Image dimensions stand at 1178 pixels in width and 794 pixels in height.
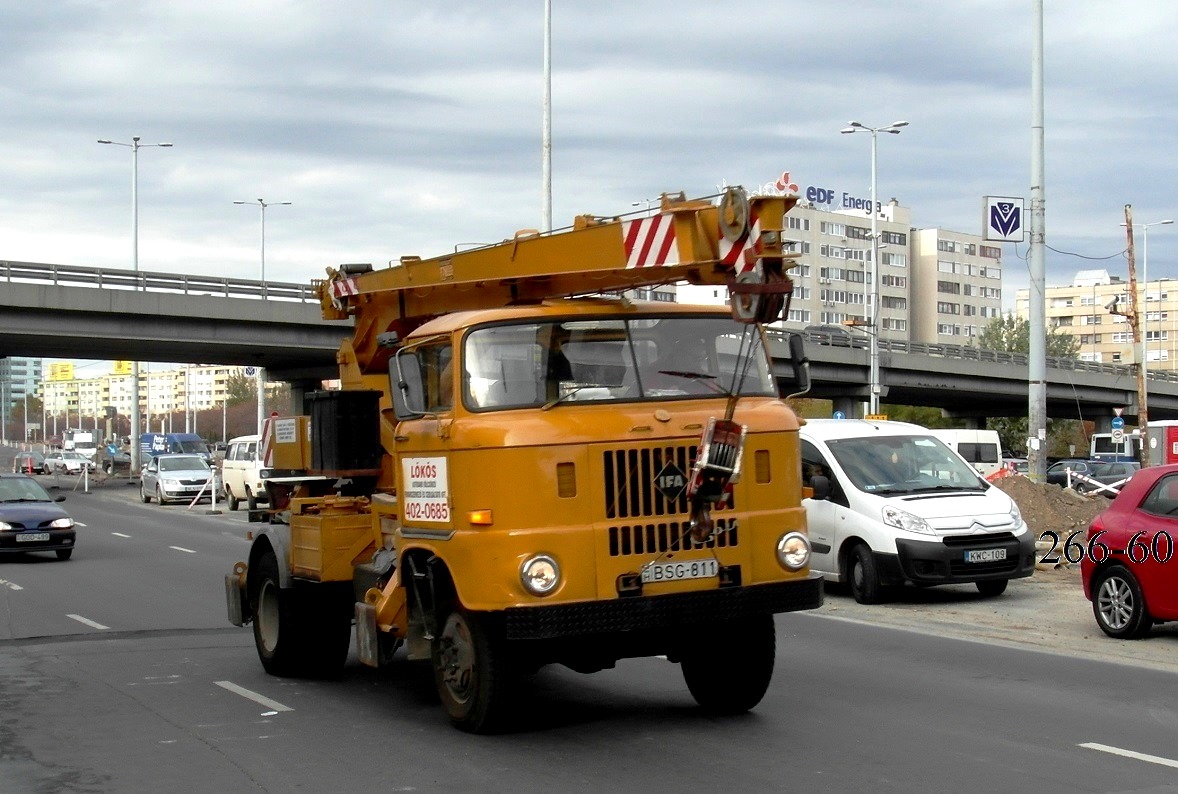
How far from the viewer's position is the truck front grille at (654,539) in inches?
312

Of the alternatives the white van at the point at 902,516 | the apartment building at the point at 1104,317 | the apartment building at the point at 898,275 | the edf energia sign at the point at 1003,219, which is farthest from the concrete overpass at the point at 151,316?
the apartment building at the point at 1104,317

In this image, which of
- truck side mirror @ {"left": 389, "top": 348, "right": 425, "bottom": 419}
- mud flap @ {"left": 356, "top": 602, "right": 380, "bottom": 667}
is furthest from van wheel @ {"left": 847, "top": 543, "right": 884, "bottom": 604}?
truck side mirror @ {"left": 389, "top": 348, "right": 425, "bottom": 419}

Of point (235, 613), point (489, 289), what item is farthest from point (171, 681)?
point (489, 289)

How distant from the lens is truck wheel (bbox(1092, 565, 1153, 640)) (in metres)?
12.3

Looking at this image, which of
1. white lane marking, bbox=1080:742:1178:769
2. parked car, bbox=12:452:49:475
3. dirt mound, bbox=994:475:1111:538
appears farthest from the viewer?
parked car, bbox=12:452:49:475

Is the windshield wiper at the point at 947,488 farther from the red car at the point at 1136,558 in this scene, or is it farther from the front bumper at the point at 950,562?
the red car at the point at 1136,558

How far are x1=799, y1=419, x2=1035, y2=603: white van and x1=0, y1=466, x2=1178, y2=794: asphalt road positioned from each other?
5.40 feet

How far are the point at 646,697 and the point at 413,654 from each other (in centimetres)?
193

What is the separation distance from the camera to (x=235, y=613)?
38.9 ft

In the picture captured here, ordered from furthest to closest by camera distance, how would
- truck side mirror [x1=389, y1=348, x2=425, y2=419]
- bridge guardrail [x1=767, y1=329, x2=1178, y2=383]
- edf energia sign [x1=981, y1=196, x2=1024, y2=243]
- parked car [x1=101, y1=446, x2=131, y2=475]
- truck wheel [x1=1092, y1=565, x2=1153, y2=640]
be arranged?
parked car [x1=101, y1=446, x2=131, y2=475], bridge guardrail [x1=767, y1=329, x2=1178, y2=383], edf energia sign [x1=981, y1=196, x2=1024, y2=243], truck wheel [x1=1092, y1=565, x2=1153, y2=640], truck side mirror [x1=389, y1=348, x2=425, y2=419]

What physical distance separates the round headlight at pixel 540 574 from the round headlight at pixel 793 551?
1391mm

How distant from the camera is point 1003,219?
25391 millimetres

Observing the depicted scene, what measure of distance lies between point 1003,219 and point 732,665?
18234 millimetres

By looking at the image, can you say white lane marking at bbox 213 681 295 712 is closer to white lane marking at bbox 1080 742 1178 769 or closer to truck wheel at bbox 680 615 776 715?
truck wheel at bbox 680 615 776 715
